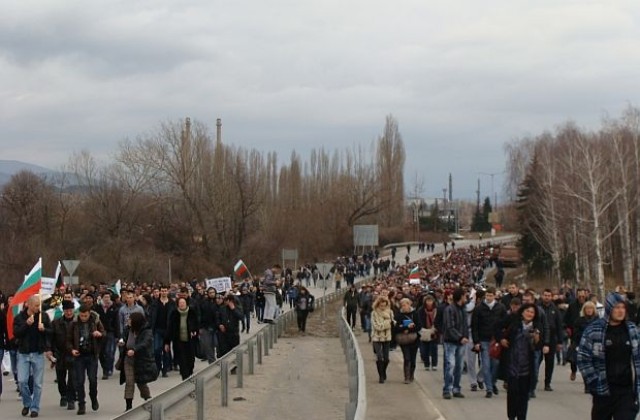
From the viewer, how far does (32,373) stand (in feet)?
45.6

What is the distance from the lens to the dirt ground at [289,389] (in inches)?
548

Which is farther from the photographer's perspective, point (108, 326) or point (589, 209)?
point (589, 209)

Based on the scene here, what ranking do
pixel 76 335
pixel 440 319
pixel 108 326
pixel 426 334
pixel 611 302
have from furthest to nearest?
pixel 108 326 < pixel 426 334 < pixel 440 319 < pixel 76 335 < pixel 611 302

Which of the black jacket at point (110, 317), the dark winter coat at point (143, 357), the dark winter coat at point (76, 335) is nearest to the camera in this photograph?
the dark winter coat at point (143, 357)

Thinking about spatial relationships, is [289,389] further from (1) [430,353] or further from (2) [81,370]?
(1) [430,353]

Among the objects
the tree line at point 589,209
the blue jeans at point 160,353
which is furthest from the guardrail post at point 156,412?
the tree line at point 589,209

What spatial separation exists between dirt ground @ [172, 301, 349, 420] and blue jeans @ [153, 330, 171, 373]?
168 cm

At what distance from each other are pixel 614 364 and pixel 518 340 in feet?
8.32

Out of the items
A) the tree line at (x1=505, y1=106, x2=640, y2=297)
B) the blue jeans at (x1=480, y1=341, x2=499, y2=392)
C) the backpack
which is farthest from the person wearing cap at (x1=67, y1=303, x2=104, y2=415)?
the tree line at (x1=505, y1=106, x2=640, y2=297)

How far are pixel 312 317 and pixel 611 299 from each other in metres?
35.2

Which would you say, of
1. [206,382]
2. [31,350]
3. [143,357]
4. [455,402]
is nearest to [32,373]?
[31,350]

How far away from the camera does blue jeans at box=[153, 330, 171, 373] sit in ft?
61.4

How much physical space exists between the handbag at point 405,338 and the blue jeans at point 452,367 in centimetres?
152

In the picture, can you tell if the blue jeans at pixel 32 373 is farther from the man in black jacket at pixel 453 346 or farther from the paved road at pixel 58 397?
the man in black jacket at pixel 453 346
